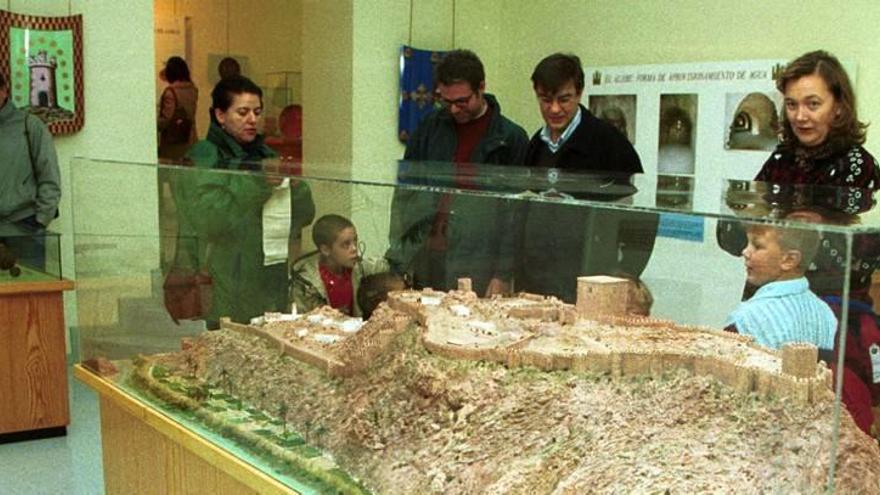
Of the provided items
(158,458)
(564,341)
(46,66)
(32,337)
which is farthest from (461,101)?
(46,66)

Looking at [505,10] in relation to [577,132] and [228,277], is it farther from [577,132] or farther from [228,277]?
[228,277]

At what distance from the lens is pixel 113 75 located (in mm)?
7086

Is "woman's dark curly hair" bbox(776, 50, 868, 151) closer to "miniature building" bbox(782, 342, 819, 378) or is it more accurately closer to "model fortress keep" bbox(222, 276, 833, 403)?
"model fortress keep" bbox(222, 276, 833, 403)

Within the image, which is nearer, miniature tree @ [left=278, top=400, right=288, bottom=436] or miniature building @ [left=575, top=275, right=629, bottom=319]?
miniature building @ [left=575, top=275, right=629, bottom=319]

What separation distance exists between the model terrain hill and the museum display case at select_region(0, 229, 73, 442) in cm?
289

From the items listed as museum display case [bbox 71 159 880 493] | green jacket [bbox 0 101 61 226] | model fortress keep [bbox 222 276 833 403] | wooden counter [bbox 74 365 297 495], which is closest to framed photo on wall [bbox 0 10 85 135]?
green jacket [bbox 0 101 61 226]

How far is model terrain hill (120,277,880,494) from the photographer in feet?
5.65

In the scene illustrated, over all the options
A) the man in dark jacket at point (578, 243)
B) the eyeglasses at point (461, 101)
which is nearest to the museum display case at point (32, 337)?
the eyeglasses at point (461, 101)

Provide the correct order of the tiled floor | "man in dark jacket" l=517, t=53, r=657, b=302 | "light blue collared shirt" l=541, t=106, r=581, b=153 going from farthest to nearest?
the tiled floor < "light blue collared shirt" l=541, t=106, r=581, b=153 < "man in dark jacket" l=517, t=53, r=657, b=302

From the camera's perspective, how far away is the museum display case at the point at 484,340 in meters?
1.72

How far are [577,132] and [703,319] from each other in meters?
2.37

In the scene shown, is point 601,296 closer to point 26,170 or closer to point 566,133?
point 566,133

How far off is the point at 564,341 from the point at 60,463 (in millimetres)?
3900

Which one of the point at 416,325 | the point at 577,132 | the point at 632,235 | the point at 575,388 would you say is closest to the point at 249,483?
the point at 416,325
